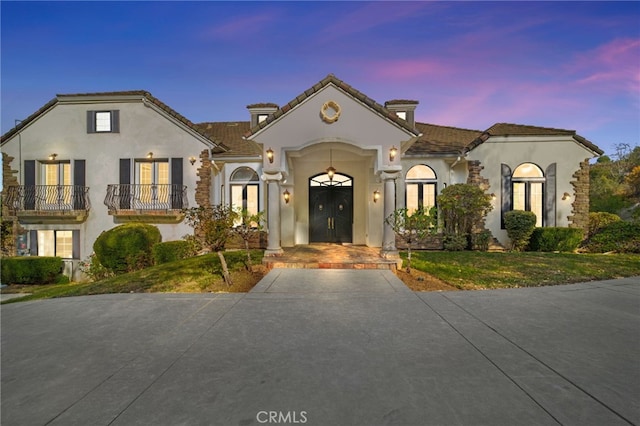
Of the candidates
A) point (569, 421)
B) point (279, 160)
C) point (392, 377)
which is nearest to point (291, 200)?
point (279, 160)

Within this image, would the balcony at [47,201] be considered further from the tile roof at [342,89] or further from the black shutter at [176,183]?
the tile roof at [342,89]

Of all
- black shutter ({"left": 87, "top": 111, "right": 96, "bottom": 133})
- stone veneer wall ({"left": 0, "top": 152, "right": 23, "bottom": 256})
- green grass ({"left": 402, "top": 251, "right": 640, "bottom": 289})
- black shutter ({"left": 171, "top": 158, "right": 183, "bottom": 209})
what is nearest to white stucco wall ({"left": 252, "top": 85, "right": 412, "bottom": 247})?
green grass ({"left": 402, "top": 251, "right": 640, "bottom": 289})

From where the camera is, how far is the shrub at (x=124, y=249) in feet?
34.7

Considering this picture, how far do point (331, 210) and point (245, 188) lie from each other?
168 inches

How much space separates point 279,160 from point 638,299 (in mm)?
9084

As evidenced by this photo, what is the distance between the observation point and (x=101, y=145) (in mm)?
13453

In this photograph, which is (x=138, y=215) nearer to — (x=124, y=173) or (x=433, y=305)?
(x=124, y=173)

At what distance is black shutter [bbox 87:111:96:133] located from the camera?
531 inches

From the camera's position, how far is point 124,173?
1336 cm

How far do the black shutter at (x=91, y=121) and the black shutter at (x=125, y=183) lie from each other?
6.73ft

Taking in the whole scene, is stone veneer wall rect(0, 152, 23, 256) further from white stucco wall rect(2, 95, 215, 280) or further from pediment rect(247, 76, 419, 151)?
pediment rect(247, 76, 419, 151)

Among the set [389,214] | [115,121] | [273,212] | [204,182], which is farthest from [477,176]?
[115,121]

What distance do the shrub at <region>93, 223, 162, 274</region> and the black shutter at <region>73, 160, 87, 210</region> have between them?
388 cm

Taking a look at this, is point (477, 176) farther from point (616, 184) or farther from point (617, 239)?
point (616, 184)
